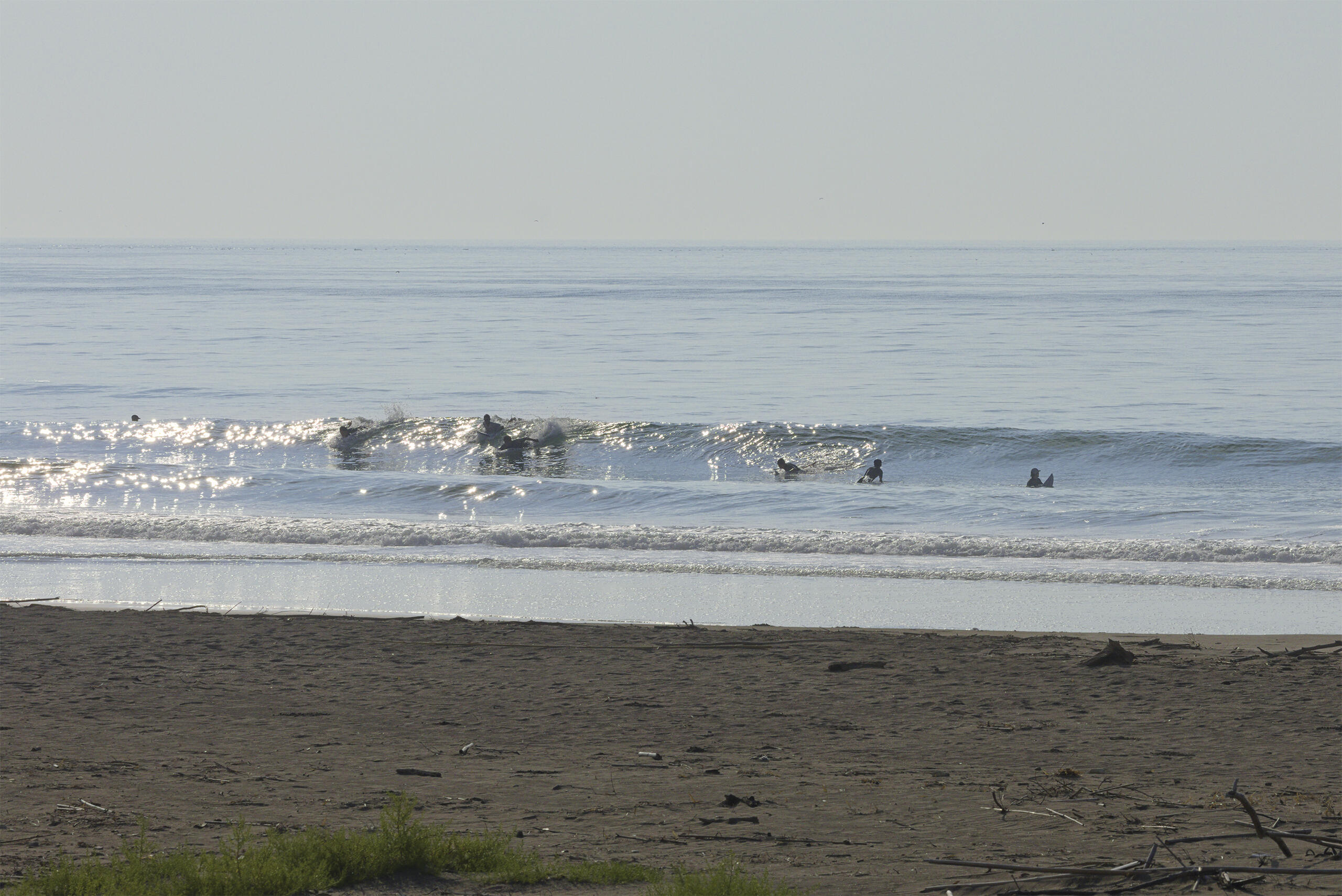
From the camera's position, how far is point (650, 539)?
1569cm

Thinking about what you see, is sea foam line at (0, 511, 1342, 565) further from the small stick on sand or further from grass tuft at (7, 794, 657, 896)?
grass tuft at (7, 794, 657, 896)

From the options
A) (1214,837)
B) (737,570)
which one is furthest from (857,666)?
(737,570)

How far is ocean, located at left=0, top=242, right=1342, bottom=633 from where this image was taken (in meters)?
12.9

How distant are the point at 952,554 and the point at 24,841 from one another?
1158 cm

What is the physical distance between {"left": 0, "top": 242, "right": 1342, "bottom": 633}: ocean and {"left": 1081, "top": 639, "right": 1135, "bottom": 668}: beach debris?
1.98 metres

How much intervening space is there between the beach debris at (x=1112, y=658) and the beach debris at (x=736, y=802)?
409cm

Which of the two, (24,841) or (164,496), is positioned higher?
(24,841)

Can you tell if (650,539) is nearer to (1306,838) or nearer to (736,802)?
(736,802)

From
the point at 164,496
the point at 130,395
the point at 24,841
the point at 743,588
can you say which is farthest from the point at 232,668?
the point at 130,395

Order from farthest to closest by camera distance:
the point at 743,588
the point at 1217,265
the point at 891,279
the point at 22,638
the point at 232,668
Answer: the point at 1217,265, the point at 891,279, the point at 743,588, the point at 22,638, the point at 232,668

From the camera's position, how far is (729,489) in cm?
2031

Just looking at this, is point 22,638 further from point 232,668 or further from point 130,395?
point 130,395

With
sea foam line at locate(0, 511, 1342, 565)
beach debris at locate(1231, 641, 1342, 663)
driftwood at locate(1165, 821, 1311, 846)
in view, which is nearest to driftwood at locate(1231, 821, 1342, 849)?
driftwood at locate(1165, 821, 1311, 846)

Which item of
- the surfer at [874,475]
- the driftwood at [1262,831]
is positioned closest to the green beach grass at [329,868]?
the driftwood at [1262,831]
